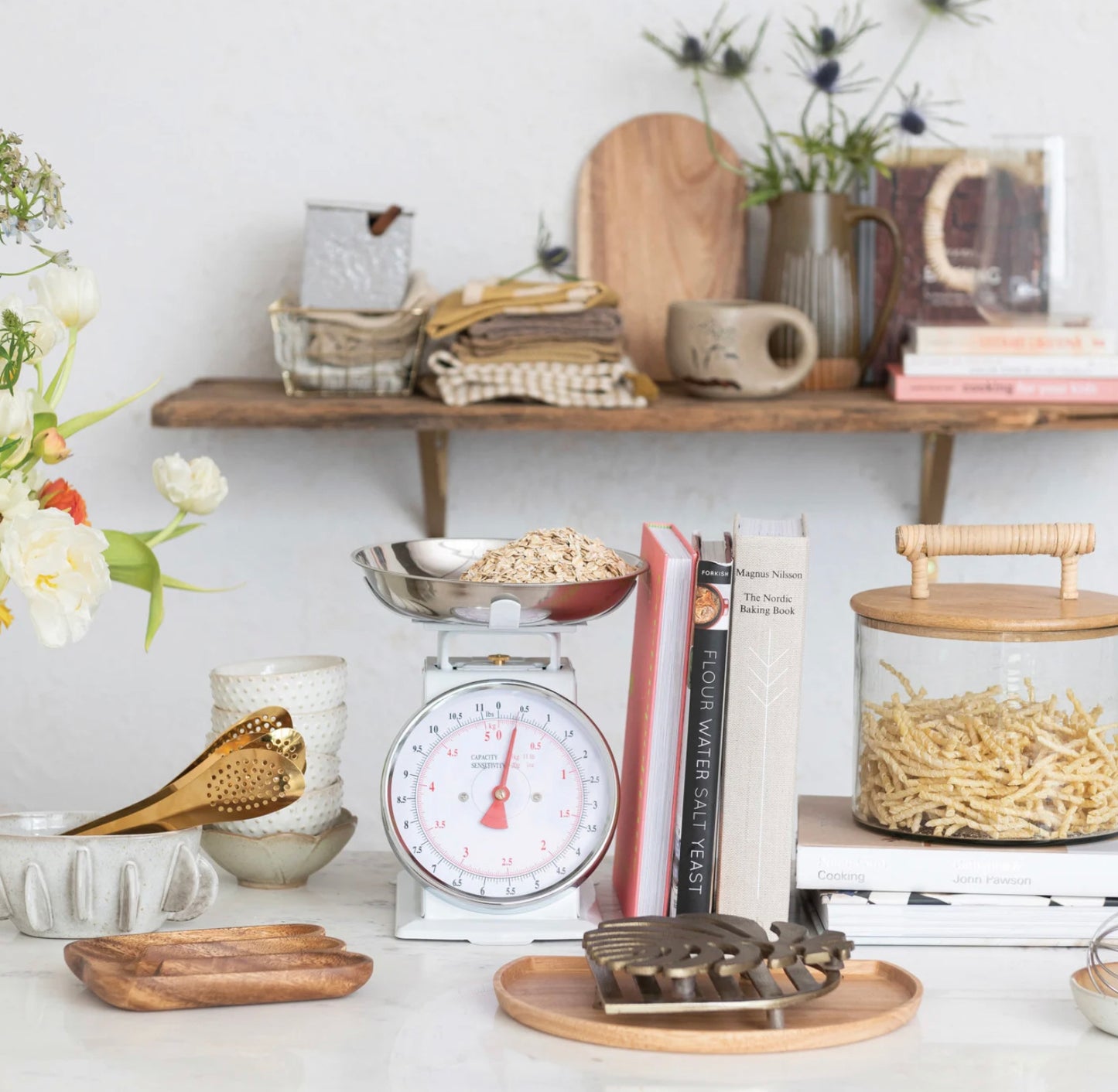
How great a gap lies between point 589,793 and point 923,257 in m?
1.16

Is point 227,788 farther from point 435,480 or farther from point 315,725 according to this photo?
point 435,480

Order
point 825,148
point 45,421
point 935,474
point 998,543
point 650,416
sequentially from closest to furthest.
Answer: point 45,421 < point 998,543 < point 650,416 < point 825,148 < point 935,474

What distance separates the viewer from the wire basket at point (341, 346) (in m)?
1.70

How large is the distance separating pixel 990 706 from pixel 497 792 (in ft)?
1.15

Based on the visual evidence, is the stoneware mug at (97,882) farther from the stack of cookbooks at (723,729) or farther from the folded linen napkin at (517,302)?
the folded linen napkin at (517,302)

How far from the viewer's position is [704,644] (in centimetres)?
96

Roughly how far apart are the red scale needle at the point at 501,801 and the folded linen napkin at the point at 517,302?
82cm

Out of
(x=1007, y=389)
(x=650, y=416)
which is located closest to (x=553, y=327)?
(x=650, y=416)

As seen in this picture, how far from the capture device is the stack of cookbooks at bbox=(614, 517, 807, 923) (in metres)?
0.95

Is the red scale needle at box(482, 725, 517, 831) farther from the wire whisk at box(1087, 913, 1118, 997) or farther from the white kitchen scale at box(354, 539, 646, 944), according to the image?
the wire whisk at box(1087, 913, 1118, 997)

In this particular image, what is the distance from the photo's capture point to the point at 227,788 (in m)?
1.00

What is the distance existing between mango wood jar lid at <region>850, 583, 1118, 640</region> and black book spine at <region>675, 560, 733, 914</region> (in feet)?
0.46

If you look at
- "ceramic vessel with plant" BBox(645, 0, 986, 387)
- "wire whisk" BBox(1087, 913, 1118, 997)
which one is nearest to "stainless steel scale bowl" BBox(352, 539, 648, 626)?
"wire whisk" BBox(1087, 913, 1118, 997)

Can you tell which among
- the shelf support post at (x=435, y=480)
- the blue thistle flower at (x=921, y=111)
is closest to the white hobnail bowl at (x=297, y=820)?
the shelf support post at (x=435, y=480)
